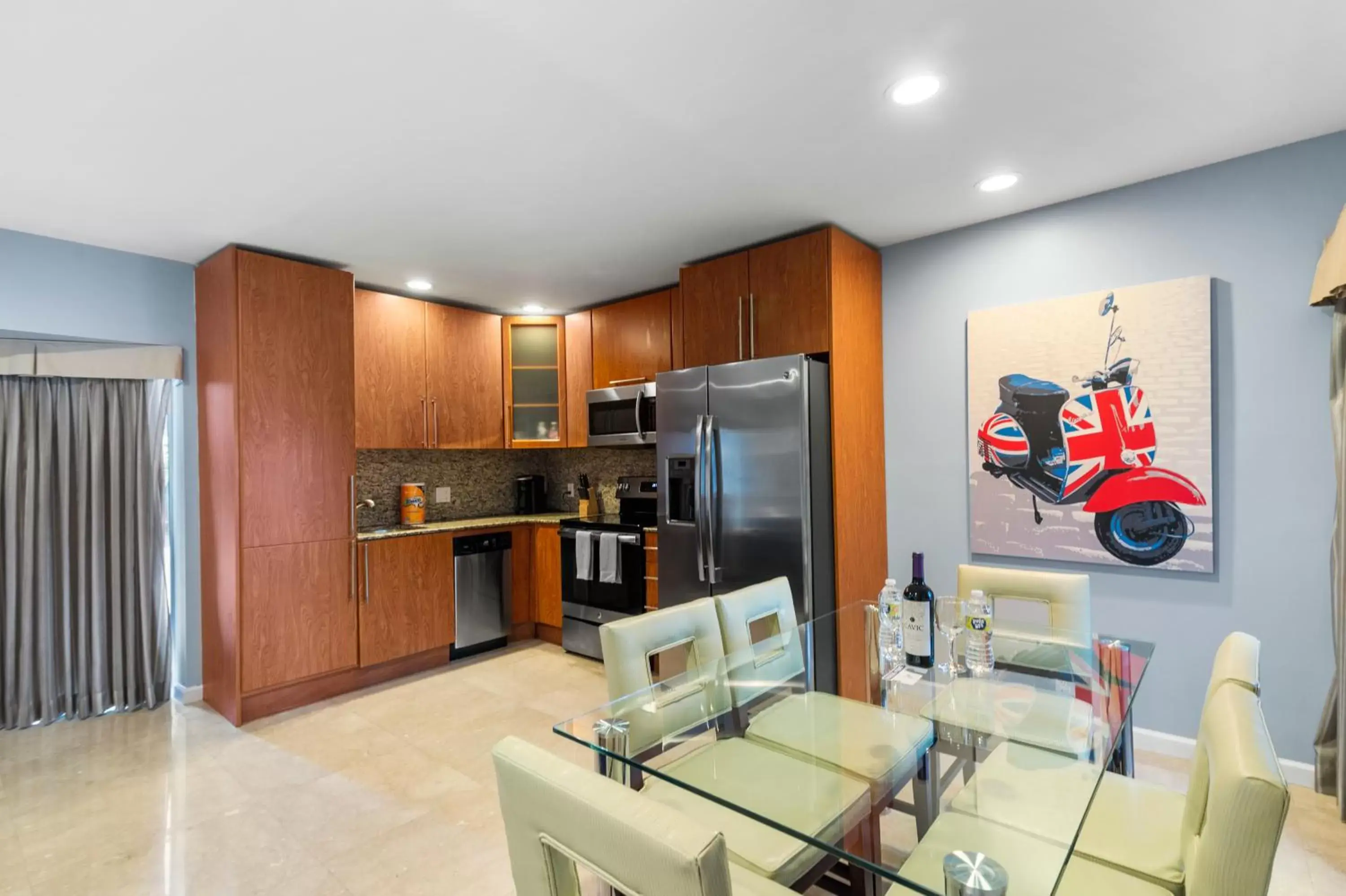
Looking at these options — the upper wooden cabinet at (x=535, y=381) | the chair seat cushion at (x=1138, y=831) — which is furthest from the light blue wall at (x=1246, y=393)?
the upper wooden cabinet at (x=535, y=381)

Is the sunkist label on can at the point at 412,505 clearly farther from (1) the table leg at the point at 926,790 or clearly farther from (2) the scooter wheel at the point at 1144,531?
(2) the scooter wheel at the point at 1144,531

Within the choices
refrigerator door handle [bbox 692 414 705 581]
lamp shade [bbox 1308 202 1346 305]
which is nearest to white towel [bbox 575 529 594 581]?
refrigerator door handle [bbox 692 414 705 581]

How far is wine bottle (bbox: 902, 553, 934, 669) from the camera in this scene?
1.82 metres

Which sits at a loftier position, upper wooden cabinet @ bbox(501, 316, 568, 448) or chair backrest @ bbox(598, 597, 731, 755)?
upper wooden cabinet @ bbox(501, 316, 568, 448)

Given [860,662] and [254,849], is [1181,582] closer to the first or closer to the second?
[860,662]

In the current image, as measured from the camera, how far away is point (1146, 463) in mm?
2676

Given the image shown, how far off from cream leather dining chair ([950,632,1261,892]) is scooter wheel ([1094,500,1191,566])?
4.86ft

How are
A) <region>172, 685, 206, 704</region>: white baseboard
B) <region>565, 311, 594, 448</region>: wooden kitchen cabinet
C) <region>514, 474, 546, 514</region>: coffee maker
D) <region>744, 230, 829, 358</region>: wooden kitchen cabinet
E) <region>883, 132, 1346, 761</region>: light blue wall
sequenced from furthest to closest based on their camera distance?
1. <region>514, 474, 546, 514</region>: coffee maker
2. <region>565, 311, 594, 448</region>: wooden kitchen cabinet
3. <region>172, 685, 206, 704</region>: white baseboard
4. <region>744, 230, 829, 358</region>: wooden kitchen cabinet
5. <region>883, 132, 1346, 761</region>: light blue wall

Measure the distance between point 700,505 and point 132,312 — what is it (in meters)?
3.16

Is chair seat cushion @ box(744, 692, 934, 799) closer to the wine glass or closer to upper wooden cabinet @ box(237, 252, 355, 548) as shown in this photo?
the wine glass

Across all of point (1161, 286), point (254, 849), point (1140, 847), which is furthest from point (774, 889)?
point (1161, 286)

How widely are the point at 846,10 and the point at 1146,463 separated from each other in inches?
87.2

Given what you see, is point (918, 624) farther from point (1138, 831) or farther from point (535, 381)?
point (535, 381)

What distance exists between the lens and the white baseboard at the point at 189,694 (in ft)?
11.7
